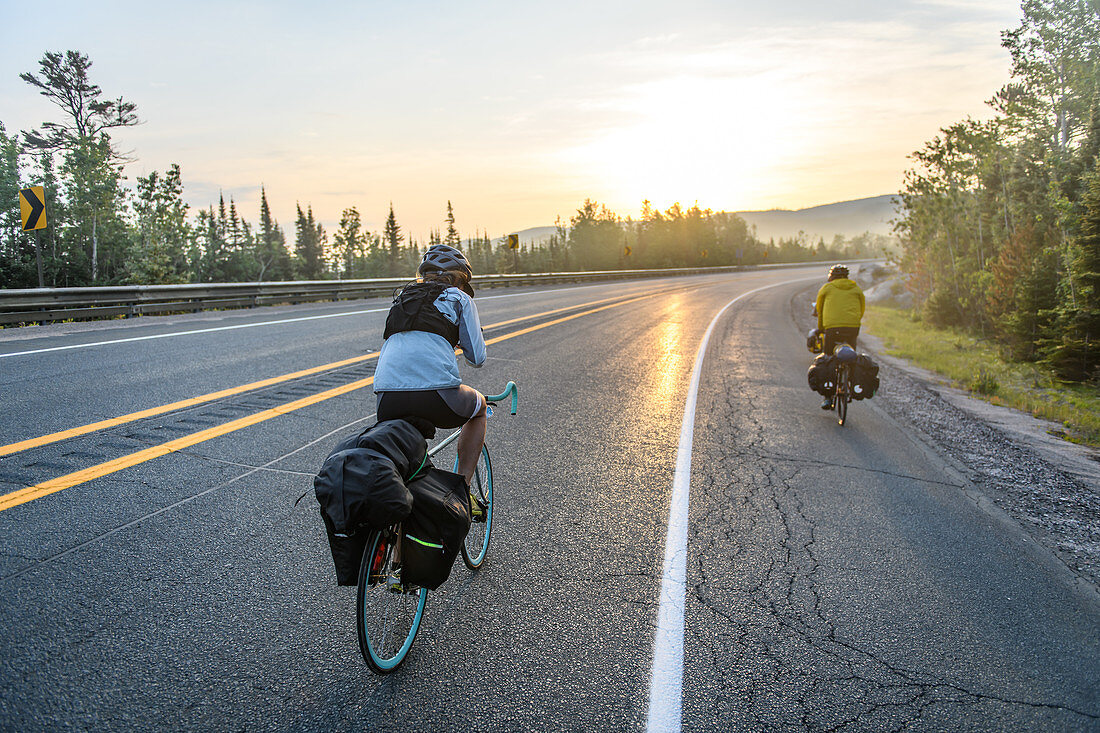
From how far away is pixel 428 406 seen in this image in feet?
10.2

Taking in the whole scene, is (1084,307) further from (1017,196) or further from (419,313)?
(419,313)

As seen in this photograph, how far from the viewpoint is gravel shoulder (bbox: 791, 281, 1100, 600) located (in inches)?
179

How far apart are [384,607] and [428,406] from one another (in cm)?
98

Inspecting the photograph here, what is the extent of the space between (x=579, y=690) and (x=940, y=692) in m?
1.67

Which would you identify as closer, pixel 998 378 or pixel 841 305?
pixel 841 305

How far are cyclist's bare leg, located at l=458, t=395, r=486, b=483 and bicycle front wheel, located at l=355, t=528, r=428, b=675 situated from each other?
30.9 inches

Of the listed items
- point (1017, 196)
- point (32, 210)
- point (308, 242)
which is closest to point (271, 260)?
point (308, 242)

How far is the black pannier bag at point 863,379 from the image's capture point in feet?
24.9

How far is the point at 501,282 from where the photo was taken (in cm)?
3334

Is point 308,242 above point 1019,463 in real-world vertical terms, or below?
above

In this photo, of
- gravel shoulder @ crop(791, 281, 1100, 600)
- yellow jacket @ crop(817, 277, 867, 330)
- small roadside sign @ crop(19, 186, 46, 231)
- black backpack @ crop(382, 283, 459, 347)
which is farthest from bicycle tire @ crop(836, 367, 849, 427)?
small roadside sign @ crop(19, 186, 46, 231)

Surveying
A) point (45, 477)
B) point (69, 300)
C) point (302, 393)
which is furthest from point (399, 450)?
point (69, 300)

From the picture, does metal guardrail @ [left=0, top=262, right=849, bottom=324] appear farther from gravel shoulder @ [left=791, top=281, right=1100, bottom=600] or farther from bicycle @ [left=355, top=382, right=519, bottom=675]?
bicycle @ [left=355, top=382, right=519, bottom=675]

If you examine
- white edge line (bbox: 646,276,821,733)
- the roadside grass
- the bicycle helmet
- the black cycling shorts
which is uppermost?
the bicycle helmet
